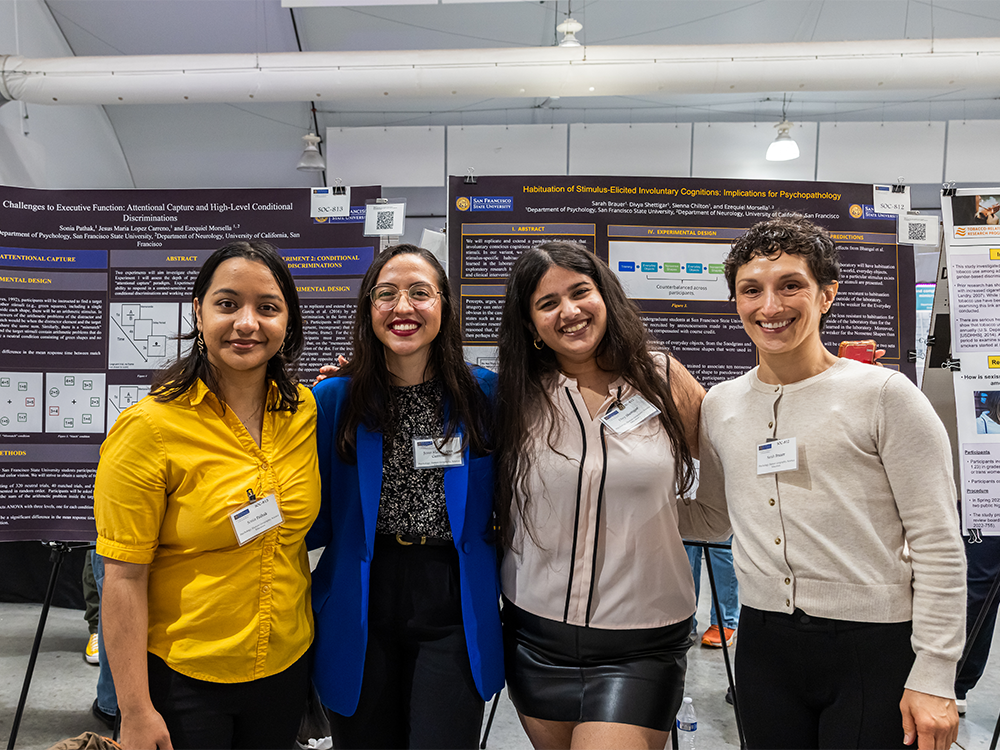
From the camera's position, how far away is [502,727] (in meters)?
3.31

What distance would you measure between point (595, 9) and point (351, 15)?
2.47 m

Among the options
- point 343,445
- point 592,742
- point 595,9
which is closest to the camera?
point 592,742

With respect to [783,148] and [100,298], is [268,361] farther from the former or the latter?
[783,148]

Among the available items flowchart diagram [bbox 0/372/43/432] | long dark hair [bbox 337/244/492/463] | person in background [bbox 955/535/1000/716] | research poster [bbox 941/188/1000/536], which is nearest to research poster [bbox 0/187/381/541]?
flowchart diagram [bbox 0/372/43/432]

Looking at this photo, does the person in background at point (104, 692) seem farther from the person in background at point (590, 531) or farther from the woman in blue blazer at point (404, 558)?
the person in background at point (590, 531)

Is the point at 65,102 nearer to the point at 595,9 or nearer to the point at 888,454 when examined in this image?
the point at 595,9

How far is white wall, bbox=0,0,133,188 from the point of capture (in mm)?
5527

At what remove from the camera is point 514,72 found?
4621mm

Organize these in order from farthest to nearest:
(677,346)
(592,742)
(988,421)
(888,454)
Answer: (677,346) → (988,421) → (592,742) → (888,454)

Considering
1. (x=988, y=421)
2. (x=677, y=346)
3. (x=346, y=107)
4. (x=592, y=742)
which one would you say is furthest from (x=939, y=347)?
(x=346, y=107)

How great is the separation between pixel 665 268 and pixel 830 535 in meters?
1.83

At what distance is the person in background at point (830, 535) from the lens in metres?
1.35

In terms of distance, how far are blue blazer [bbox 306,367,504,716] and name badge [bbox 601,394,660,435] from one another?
35 centimetres

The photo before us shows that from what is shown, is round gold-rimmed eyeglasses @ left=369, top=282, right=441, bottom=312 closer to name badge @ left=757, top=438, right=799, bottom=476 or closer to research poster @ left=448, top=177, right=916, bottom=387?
name badge @ left=757, top=438, right=799, bottom=476
